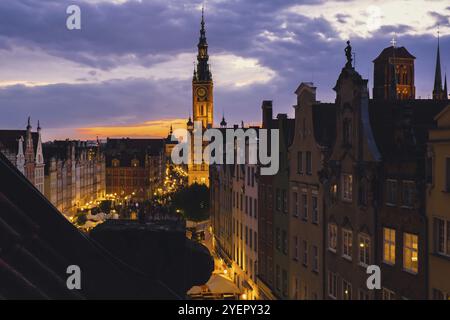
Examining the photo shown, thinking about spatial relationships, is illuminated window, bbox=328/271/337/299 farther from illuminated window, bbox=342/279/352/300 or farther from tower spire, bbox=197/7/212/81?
tower spire, bbox=197/7/212/81

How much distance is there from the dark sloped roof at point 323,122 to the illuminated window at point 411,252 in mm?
7270

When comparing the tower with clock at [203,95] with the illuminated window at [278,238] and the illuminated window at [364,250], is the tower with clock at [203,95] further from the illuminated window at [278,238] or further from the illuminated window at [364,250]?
the illuminated window at [364,250]

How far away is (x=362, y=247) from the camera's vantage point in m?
19.3

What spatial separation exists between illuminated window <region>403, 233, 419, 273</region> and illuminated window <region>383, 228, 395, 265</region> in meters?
0.74

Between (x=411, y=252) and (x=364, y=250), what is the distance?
118 inches

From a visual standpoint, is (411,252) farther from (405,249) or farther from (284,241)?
(284,241)

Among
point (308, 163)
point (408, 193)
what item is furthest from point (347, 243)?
point (308, 163)

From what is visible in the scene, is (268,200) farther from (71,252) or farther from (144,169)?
(144,169)

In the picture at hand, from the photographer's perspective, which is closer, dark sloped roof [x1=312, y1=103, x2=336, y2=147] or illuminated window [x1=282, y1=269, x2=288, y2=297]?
dark sloped roof [x1=312, y1=103, x2=336, y2=147]

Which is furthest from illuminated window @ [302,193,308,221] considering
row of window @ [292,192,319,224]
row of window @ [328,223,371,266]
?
row of window @ [328,223,371,266]

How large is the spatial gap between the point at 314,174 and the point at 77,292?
62.0 feet

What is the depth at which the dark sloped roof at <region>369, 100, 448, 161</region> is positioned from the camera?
1766cm

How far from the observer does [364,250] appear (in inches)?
754
